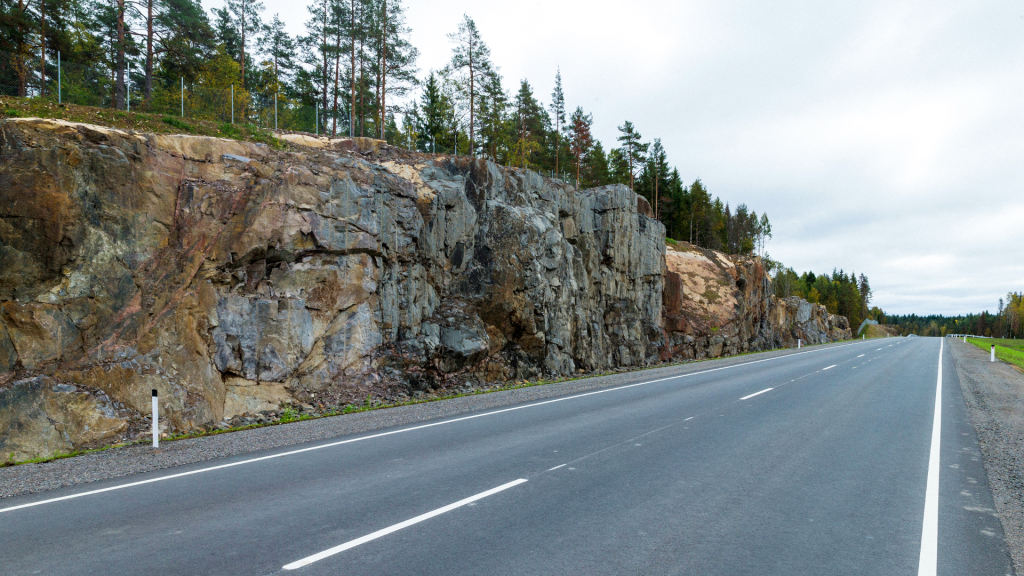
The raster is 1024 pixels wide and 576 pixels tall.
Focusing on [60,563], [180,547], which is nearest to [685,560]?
[180,547]

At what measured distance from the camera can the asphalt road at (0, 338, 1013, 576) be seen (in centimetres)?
424

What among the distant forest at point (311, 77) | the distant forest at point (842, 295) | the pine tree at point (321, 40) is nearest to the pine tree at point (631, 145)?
the distant forest at point (311, 77)

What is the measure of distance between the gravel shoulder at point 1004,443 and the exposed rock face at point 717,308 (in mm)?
17755

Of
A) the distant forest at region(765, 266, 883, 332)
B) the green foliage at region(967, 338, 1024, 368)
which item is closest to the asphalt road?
the green foliage at region(967, 338, 1024, 368)

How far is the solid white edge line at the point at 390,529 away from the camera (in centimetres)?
416

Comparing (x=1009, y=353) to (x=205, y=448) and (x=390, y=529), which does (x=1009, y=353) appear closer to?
(x=390, y=529)

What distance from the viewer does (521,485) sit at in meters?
6.14

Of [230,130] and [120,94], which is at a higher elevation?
[120,94]

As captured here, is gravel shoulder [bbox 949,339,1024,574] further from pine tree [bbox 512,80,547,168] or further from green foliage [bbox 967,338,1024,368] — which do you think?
pine tree [bbox 512,80,547,168]

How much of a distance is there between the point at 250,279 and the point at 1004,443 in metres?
16.9

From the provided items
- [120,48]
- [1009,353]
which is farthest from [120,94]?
[1009,353]

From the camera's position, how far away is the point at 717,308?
4034cm

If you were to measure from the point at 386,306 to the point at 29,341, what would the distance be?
863 cm

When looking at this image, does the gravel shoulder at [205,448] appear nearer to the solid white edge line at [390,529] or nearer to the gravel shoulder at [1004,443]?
the solid white edge line at [390,529]
